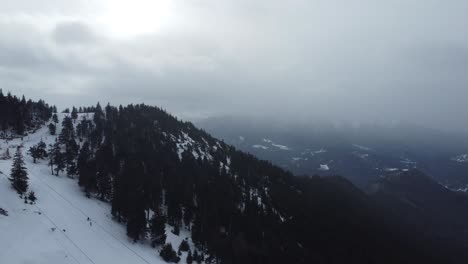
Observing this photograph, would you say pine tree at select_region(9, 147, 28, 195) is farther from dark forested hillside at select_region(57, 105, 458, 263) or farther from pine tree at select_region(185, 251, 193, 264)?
pine tree at select_region(185, 251, 193, 264)

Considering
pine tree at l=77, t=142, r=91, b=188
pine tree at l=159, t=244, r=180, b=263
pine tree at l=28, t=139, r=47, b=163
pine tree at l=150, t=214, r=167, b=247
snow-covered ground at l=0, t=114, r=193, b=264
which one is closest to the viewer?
snow-covered ground at l=0, t=114, r=193, b=264

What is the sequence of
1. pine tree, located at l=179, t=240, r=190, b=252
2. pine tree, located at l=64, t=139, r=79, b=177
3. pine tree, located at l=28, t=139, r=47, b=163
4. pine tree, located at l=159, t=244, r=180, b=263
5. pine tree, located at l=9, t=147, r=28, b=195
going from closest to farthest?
1. pine tree, located at l=159, t=244, r=180, b=263
2. pine tree, located at l=9, t=147, r=28, b=195
3. pine tree, located at l=179, t=240, r=190, b=252
4. pine tree, located at l=64, t=139, r=79, b=177
5. pine tree, located at l=28, t=139, r=47, b=163

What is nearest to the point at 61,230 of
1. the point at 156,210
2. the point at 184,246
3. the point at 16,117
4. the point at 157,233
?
the point at 157,233

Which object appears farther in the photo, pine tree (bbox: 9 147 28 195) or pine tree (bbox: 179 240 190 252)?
pine tree (bbox: 179 240 190 252)

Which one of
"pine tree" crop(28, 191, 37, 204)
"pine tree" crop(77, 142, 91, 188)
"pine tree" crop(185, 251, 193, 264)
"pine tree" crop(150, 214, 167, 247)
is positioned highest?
"pine tree" crop(77, 142, 91, 188)

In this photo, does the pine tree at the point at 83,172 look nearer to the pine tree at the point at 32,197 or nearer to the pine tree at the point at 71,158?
the pine tree at the point at 71,158

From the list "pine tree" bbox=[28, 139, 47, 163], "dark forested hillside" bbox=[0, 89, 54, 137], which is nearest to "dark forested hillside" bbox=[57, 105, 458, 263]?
"pine tree" bbox=[28, 139, 47, 163]
